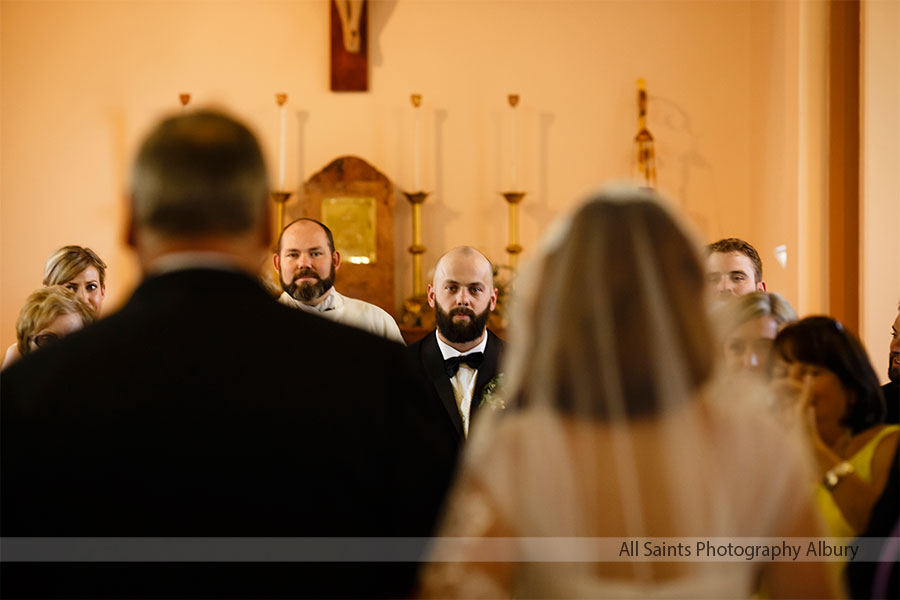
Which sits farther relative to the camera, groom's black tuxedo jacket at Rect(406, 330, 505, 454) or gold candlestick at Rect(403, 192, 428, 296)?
gold candlestick at Rect(403, 192, 428, 296)

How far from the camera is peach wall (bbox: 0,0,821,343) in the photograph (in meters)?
8.54

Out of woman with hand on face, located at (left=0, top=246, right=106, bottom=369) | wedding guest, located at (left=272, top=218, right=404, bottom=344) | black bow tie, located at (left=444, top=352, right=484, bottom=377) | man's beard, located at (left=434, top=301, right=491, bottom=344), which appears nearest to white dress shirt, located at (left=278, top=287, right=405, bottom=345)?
wedding guest, located at (left=272, top=218, right=404, bottom=344)

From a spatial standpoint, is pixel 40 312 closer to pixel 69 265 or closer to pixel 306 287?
pixel 69 265

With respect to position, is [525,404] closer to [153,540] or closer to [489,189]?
[153,540]

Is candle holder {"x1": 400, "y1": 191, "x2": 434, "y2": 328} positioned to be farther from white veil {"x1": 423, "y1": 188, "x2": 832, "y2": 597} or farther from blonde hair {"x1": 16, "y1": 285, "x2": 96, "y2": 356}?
Answer: white veil {"x1": 423, "y1": 188, "x2": 832, "y2": 597}

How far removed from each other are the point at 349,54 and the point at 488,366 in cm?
478

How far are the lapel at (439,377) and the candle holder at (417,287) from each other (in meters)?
3.13

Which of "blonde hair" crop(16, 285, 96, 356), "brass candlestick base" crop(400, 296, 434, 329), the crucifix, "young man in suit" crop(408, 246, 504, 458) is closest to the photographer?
"blonde hair" crop(16, 285, 96, 356)

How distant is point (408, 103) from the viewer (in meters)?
8.63

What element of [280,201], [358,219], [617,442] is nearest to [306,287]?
[358,219]

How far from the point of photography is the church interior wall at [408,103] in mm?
8539

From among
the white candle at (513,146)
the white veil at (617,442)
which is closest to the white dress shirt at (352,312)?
the white candle at (513,146)

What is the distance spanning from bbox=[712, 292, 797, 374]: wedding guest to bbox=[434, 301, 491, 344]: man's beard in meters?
2.02

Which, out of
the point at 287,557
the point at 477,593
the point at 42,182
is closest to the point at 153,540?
the point at 287,557
